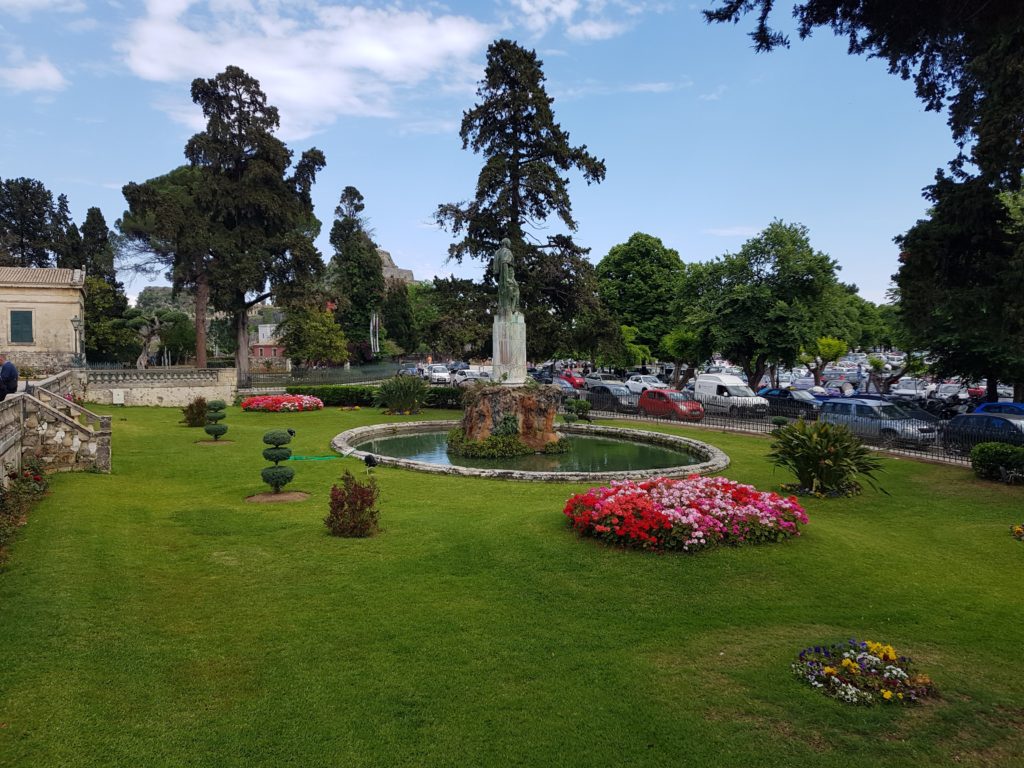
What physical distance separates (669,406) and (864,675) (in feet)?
76.8

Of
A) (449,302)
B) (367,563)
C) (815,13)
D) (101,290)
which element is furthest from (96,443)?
(101,290)

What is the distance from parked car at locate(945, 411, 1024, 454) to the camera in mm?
18500

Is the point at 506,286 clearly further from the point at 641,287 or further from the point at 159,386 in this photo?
the point at 641,287

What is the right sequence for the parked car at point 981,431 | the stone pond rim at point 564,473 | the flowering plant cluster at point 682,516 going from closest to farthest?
the flowering plant cluster at point 682,516 → the stone pond rim at point 564,473 → the parked car at point 981,431

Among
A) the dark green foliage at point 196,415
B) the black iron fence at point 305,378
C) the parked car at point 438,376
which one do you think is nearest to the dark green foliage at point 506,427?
the dark green foliage at point 196,415

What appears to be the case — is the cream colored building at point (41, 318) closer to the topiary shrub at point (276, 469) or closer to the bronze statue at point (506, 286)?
the bronze statue at point (506, 286)

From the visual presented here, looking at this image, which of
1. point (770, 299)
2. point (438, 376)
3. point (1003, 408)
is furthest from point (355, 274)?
point (1003, 408)

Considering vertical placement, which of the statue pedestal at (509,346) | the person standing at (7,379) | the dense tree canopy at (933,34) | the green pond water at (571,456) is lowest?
the green pond water at (571,456)

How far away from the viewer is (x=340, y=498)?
34.2 feet

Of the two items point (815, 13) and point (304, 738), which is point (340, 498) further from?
Answer: point (815, 13)

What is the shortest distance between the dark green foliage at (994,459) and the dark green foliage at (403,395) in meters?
22.3

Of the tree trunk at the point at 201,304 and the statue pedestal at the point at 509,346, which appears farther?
the tree trunk at the point at 201,304

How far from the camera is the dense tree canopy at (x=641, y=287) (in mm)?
53531

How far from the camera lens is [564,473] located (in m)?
16.0
